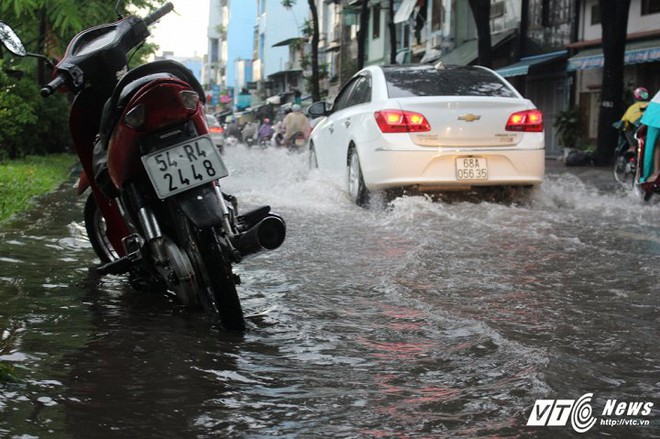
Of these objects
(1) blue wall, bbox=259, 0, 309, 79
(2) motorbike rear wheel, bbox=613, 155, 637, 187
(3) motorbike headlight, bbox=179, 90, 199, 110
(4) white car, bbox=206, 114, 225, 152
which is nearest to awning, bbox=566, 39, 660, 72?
(2) motorbike rear wheel, bbox=613, 155, 637, 187

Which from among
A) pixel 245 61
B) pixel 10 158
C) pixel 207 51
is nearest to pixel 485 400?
pixel 10 158

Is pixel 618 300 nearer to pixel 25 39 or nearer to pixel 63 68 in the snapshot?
pixel 63 68

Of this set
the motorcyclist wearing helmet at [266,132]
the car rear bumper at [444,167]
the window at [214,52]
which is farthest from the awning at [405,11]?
the window at [214,52]

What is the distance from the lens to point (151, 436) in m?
2.88

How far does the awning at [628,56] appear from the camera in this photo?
74.9ft

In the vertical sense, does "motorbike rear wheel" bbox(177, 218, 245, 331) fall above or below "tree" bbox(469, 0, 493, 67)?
below

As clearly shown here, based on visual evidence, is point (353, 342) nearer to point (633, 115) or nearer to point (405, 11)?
point (633, 115)

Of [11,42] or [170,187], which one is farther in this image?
[11,42]

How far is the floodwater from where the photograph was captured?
307cm

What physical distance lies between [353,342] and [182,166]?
1.05 m

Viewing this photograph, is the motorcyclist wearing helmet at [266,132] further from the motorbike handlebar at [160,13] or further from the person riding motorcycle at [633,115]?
the motorbike handlebar at [160,13]

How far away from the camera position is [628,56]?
23.6m

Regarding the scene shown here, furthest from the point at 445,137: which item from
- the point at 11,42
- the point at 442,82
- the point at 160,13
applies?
the point at 11,42

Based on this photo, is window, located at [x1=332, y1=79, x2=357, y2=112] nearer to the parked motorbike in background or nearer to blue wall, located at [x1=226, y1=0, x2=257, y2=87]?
the parked motorbike in background
